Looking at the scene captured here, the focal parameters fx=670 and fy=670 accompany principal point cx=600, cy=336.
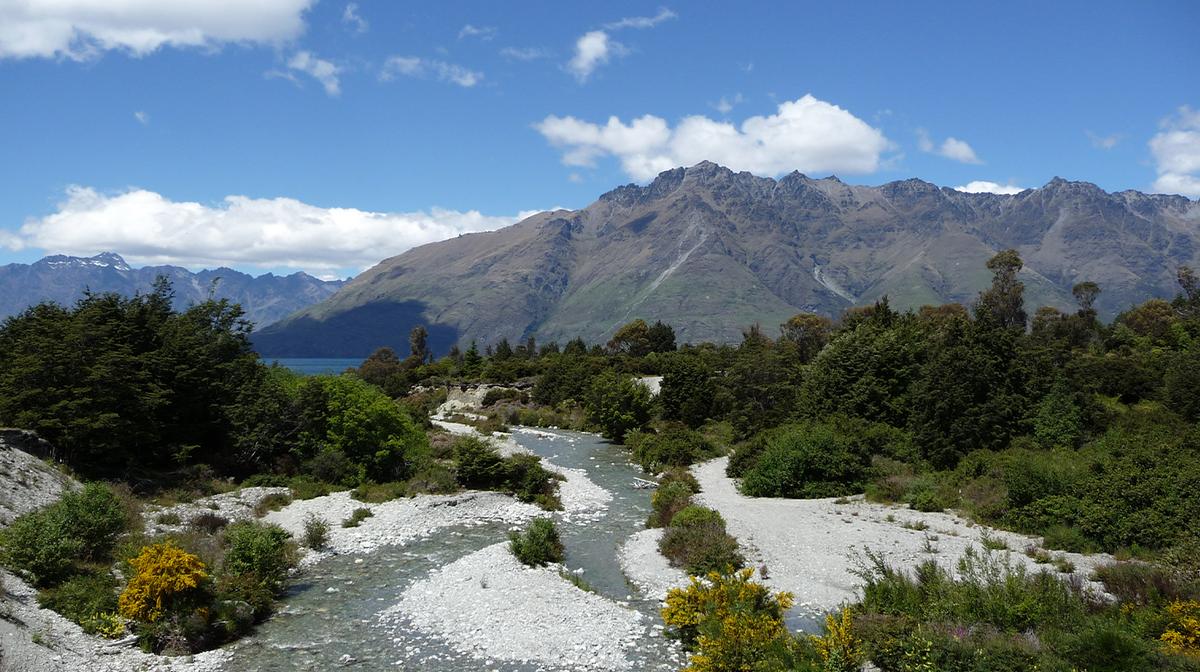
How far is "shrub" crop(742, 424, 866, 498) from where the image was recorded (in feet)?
113

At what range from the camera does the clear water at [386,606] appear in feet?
51.9

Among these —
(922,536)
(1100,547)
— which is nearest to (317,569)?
(922,536)

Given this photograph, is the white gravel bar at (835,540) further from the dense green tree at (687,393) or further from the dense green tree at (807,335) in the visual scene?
the dense green tree at (807,335)

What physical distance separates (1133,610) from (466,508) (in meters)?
25.1

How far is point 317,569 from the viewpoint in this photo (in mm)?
22859

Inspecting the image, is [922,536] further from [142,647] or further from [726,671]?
[142,647]

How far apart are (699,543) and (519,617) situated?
7.71 m

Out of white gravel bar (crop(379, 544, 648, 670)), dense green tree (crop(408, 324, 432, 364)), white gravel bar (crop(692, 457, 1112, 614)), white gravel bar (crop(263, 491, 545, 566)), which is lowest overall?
white gravel bar (crop(263, 491, 545, 566))

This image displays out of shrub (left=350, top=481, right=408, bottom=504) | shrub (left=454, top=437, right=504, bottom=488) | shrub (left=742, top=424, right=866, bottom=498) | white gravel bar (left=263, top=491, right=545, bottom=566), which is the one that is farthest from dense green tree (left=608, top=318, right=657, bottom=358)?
white gravel bar (left=263, top=491, right=545, bottom=566)

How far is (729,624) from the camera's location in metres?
14.2

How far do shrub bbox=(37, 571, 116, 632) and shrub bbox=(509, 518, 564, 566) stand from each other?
38.2 feet

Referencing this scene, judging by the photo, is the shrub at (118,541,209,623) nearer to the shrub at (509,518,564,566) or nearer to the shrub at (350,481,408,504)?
the shrub at (509,518,564,566)

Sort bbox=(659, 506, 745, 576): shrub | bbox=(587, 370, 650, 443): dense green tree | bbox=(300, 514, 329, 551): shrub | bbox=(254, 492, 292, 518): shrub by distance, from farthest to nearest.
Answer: bbox=(587, 370, 650, 443): dense green tree, bbox=(254, 492, 292, 518): shrub, bbox=(300, 514, 329, 551): shrub, bbox=(659, 506, 745, 576): shrub

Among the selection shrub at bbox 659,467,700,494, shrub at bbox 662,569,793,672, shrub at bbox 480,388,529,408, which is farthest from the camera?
shrub at bbox 480,388,529,408
